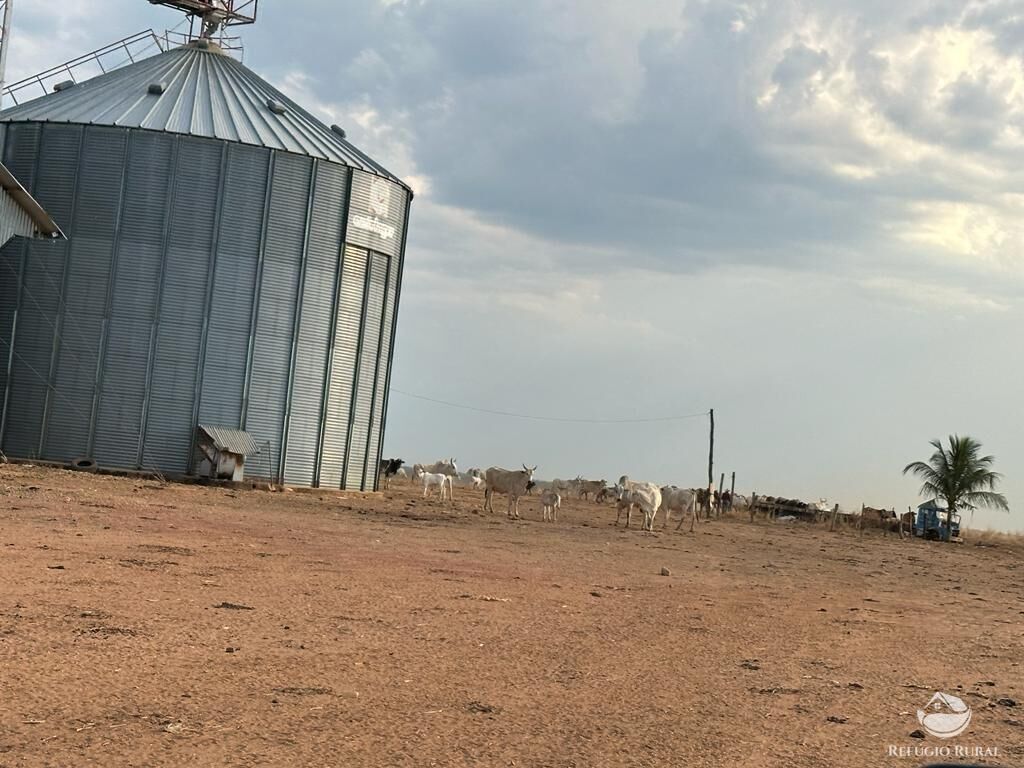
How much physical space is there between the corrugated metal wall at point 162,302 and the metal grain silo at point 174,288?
0.04 meters

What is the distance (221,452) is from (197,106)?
11.1 meters

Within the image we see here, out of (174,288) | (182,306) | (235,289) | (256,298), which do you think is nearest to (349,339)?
(256,298)

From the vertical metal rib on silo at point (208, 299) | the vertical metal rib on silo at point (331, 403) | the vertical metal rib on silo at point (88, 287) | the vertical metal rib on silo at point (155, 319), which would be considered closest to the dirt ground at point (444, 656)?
the vertical metal rib on silo at point (155, 319)

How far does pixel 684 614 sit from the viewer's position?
47.2 feet

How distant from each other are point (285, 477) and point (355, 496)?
2.35 m

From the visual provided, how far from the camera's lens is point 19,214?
1219 inches

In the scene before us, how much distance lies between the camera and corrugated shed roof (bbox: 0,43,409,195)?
36125mm

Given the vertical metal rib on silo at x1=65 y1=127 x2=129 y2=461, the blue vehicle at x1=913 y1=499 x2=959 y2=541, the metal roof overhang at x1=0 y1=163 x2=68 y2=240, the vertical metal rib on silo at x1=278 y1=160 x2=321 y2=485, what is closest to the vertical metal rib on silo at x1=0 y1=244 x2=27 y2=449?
the vertical metal rib on silo at x1=65 y1=127 x2=129 y2=461

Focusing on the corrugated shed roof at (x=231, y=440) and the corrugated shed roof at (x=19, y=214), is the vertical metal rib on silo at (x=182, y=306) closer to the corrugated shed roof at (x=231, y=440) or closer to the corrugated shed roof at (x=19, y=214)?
the corrugated shed roof at (x=231, y=440)

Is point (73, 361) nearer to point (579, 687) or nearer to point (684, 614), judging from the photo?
point (684, 614)

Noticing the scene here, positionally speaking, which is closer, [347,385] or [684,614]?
[684,614]

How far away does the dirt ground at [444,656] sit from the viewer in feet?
23.7

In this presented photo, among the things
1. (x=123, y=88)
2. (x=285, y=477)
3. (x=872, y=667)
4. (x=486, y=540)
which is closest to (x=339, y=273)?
(x=285, y=477)

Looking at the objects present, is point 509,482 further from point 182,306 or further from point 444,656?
Answer: point 444,656
